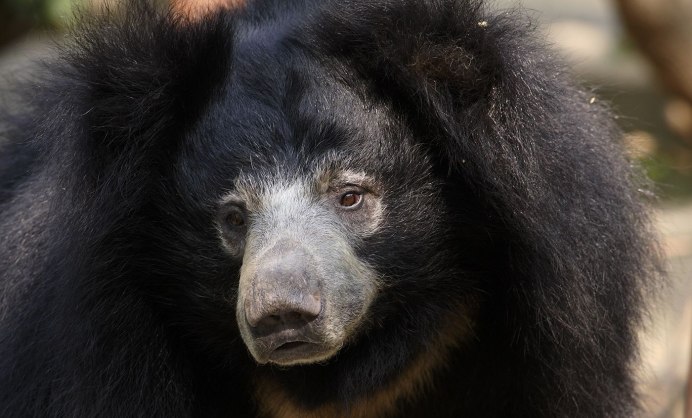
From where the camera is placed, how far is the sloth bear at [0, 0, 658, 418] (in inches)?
152

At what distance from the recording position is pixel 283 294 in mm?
3471

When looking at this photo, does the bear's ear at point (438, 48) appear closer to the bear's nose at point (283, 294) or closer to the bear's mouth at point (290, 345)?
the bear's nose at point (283, 294)

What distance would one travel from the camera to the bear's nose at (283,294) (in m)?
3.48

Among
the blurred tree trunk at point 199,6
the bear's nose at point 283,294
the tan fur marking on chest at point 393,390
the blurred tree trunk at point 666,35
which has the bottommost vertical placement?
the tan fur marking on chest at point 393,390

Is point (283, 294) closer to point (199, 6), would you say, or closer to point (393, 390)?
point (393, 390)

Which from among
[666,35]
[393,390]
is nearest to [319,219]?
[393,390]

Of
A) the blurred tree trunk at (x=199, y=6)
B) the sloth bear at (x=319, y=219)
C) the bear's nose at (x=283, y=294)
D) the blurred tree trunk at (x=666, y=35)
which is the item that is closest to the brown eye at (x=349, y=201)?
the sloth bear at (x=319, y=219)

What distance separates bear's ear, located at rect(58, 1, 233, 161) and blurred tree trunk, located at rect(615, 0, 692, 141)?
3.65 meters

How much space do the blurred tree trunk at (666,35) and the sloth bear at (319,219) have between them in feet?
8.51

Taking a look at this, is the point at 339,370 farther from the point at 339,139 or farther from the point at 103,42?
the point at 103,42

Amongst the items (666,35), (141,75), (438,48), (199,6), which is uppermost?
(666,35)

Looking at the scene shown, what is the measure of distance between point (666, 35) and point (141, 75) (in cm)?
416

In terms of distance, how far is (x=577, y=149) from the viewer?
13.5ft

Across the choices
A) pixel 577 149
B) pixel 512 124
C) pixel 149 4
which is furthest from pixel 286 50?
pixel 577 149
